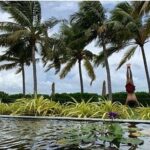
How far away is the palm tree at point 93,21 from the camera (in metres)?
32.1

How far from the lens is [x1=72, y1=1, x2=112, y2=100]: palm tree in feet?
105

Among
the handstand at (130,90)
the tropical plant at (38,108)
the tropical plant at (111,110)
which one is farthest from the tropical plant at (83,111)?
the handstand at (130,90)

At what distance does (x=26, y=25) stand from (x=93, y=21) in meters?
5.16

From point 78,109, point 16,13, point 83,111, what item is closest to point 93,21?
point 16,13

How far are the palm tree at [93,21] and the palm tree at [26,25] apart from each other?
2188 mm

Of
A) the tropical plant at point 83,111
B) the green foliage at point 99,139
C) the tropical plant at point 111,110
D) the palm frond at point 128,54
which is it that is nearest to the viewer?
the green foliage at point 99,139

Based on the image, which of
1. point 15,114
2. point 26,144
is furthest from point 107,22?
point 26,144

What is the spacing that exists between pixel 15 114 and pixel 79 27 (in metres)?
17.8

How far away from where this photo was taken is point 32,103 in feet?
53.5

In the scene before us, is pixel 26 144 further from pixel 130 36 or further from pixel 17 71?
pixel 17 71

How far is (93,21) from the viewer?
3266cm

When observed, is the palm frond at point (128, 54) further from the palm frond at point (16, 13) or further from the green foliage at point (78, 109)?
A: the green foliage at point (78, 109)

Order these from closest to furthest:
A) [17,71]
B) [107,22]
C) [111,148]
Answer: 1. [111,148]
2. [107,22]
3. [17,71]

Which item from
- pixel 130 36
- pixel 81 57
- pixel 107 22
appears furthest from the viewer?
pixel 81 57
